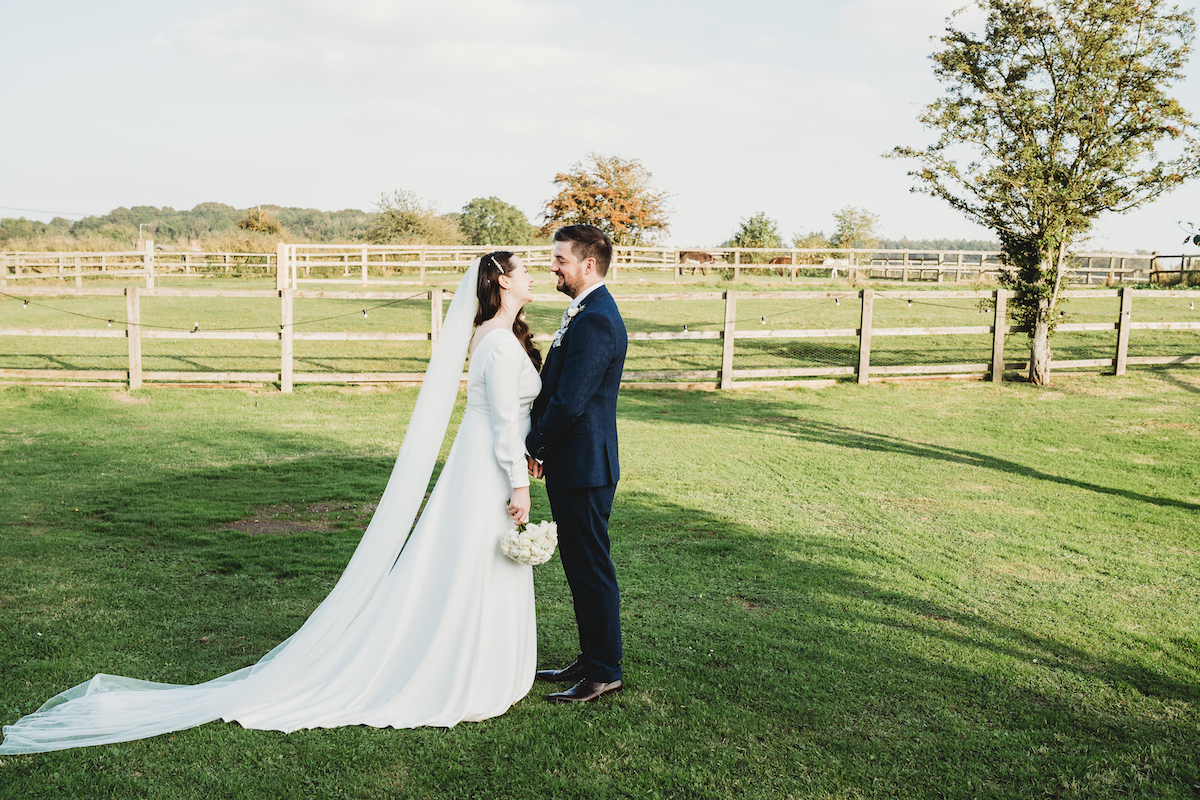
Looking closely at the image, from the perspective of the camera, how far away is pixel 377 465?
8.36m

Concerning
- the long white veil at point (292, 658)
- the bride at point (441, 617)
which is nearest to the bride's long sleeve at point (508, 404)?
the bride at point (441, 617)

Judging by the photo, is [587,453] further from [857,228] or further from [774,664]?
[857,228]

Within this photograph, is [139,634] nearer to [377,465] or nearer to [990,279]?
[377,465]

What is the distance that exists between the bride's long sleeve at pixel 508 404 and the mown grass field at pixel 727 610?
3.42 ft

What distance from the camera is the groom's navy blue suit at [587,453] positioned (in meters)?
3.53

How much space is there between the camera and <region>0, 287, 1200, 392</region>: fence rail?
12188 mm

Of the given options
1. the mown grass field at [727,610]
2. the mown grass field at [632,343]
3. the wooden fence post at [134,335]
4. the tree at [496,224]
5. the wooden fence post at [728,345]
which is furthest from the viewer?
the tree at [496,224]

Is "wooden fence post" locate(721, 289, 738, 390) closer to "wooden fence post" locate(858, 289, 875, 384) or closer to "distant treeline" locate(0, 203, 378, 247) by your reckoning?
"wooden fence post" locate(858, 289, 875, 384)

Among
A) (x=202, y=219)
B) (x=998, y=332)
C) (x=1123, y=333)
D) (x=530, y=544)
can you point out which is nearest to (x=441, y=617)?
(x=530, y=544)

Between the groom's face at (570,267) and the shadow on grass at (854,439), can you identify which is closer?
the groom's face at (570,267)

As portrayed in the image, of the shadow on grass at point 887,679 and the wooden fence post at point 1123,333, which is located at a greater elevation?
the wooden fence post at point 1123,333

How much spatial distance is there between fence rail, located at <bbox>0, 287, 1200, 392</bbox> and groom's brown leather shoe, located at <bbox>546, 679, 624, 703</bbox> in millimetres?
7902

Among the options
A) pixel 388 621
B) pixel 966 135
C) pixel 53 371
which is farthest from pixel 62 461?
pixel 966 135

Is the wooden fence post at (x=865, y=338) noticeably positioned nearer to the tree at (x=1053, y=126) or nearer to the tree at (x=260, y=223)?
the tree at (x=1053, y=126)
